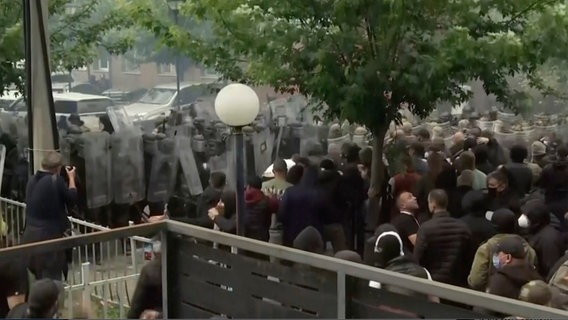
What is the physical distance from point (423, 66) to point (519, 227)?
2.57m

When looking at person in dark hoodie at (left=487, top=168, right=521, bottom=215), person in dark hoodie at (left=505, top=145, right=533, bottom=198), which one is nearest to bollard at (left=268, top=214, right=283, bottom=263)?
person in dark hoodie at (left=487, top=168, right=521, bottom=215)

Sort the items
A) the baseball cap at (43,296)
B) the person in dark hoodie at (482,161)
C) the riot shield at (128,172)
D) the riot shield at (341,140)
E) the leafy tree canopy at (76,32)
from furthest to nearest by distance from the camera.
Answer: the leafy tree canopy at (76,32)
the riot shield at (341,140)
the riot shield at (128,172)
the person in dark hoodie at (482,161)
the baseball cap at (43,296)

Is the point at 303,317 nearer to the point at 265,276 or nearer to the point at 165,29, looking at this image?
the point at 265,276

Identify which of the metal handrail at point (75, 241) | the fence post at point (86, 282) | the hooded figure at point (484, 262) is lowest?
the fence post at point (86, 282)

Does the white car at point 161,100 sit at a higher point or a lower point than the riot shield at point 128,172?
higher

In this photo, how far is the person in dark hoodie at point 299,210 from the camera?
8.88m

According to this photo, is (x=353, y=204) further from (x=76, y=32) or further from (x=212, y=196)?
(x=76, y=32)

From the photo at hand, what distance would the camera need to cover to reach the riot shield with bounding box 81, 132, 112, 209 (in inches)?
508

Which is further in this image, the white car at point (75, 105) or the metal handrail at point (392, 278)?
the white car at point (75, 105)

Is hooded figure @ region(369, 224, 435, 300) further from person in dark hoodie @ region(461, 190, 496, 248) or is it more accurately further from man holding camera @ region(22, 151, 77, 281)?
man holding camera @ region(22, 151, 77, 281)

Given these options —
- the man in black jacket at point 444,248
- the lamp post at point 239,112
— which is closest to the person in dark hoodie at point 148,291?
the lamp post at point 239,112

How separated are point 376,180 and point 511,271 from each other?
4822 millimetres

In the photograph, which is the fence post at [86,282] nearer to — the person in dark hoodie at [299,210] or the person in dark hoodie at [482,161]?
the person in dark hoodie at [299,210]

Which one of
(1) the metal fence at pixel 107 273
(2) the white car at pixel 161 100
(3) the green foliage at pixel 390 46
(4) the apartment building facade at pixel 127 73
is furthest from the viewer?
(4) the apartment building facade at pixel 127 73
